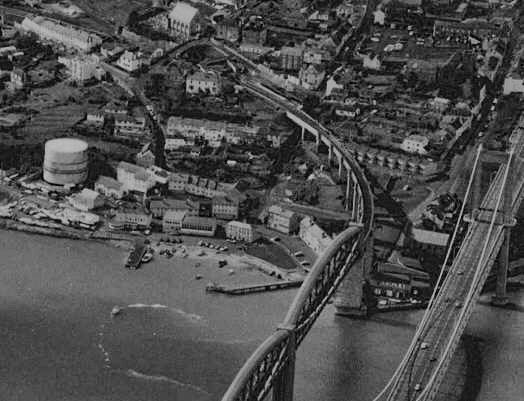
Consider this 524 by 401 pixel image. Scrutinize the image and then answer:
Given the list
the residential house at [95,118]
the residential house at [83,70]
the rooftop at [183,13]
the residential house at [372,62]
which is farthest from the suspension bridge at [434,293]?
the rooftop at [183,13]

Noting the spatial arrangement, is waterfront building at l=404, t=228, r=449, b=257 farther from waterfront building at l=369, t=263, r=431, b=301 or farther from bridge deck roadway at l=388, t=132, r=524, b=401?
waterfront building at l=369, t=263, r=431, b=301

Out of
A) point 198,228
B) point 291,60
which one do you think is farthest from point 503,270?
point 291,60

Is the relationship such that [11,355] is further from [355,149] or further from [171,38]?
[171,38]

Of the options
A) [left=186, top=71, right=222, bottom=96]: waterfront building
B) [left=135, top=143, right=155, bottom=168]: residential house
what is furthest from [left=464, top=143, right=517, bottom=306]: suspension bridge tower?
[left=186, top=71, right=222, bottom=96]: waterfront building

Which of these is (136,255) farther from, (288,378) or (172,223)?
(288,378)

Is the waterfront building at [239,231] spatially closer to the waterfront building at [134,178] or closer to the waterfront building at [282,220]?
the waterfront building at [282,220]

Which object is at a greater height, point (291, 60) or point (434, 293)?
point (291, 60)
